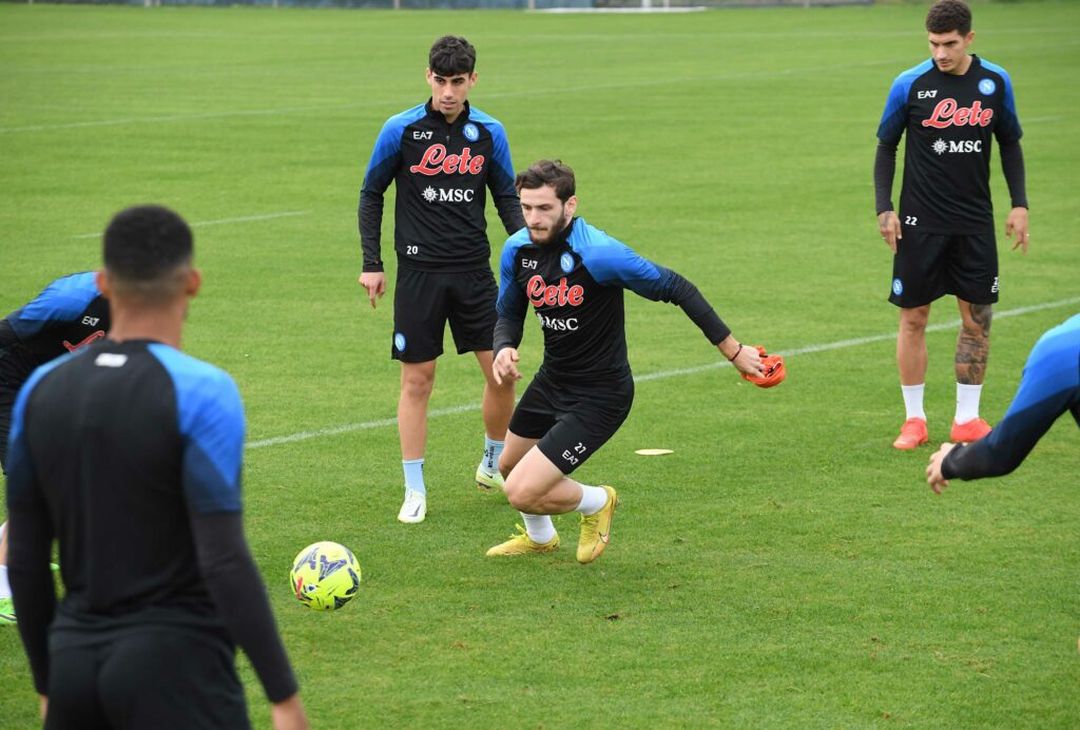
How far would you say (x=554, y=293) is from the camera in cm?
791

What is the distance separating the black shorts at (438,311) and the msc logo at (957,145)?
3232 mm

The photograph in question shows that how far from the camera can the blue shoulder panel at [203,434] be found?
379 cm

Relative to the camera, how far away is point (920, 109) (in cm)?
1048

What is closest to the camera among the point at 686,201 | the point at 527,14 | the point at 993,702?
the point at 993,702

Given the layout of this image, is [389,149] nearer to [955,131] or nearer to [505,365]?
[505,365]

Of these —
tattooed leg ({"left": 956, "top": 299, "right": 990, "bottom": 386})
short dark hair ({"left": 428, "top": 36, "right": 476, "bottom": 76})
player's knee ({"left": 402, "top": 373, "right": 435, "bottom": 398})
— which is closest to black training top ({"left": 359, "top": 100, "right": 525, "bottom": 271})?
short dark hair ({"left": 428, "top": 36, "right": 476, "bottom": 76})

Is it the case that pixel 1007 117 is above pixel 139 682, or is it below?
above

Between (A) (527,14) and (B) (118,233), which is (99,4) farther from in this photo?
(B) (118,233)

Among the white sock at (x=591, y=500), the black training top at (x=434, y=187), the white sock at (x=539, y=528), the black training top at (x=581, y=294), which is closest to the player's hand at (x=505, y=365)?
the black training top at (x=581, y=294)

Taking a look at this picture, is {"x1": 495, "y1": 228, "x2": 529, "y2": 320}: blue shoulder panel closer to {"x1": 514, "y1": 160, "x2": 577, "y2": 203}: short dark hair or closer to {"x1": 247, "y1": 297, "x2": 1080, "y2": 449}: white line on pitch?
{"x1": 514, "y1": 160, "x2": 577, "y2": 203}: short dark hair

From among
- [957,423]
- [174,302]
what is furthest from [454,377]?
[174,302]

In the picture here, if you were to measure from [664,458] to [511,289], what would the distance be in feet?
7.81

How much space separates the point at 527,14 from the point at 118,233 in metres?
56.3

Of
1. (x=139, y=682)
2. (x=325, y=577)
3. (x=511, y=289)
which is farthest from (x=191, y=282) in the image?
(x=511, y=289)
